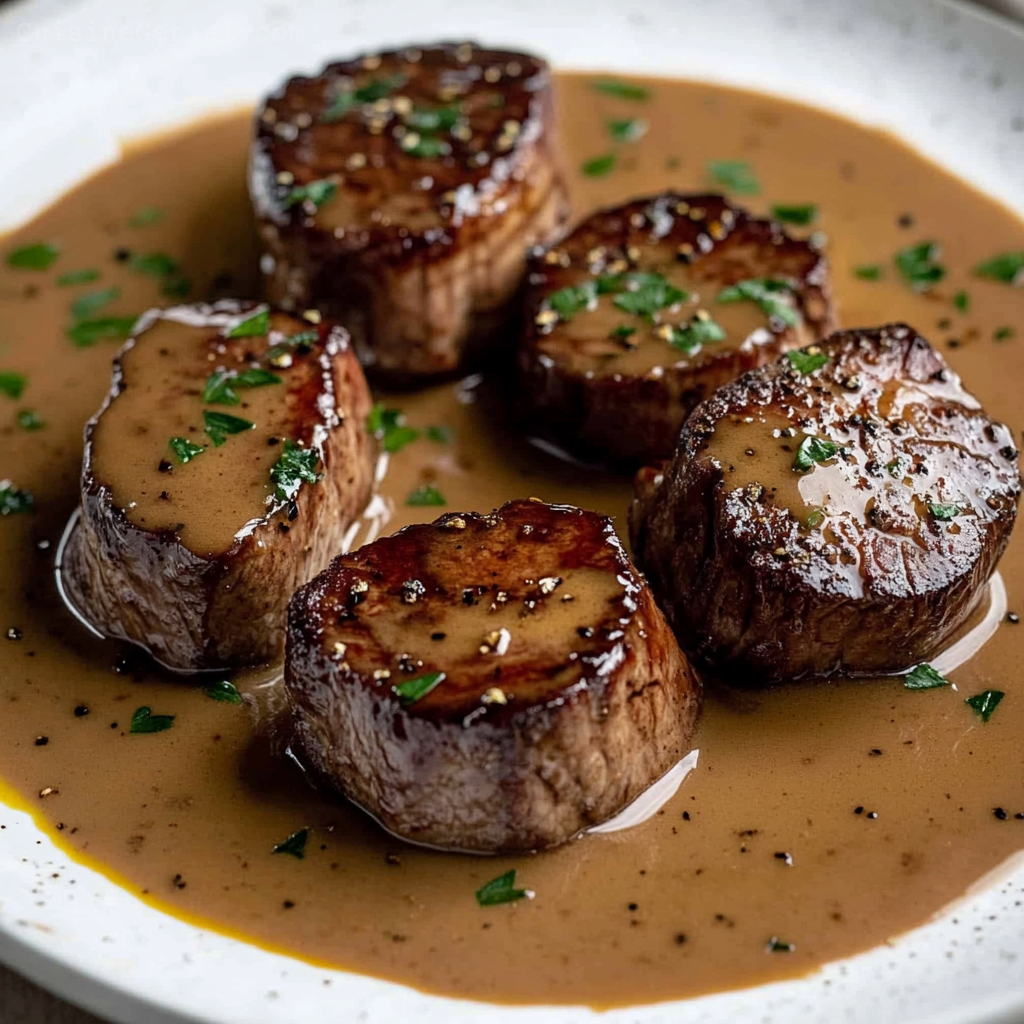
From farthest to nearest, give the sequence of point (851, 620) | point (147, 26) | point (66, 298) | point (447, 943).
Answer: point (147, 26) < point (66, 298) < point (851, 620) < point (447, 943)

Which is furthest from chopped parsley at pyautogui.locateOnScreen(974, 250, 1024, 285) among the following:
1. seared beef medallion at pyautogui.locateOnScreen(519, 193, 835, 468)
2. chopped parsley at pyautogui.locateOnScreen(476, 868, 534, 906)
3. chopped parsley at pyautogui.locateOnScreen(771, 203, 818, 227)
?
chopped parsley at pyautogui.locateOnScreen(476, 868, 534, 906)

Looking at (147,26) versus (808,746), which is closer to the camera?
(808,746)

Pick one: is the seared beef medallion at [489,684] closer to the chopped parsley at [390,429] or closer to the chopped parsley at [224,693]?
the chopped parsley at [224,693]

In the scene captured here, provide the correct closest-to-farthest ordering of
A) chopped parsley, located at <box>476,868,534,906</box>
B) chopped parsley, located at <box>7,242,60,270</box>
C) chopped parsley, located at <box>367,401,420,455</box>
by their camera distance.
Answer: chopped parsley, located at <box>476,868,534,906</box>, chopped parsley, located at <box>367,401,420,455</box>, chopped parsley, located at <box>7,242,60,270</box>

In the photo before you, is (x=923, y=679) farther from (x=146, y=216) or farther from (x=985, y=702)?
(x=146, y=216)

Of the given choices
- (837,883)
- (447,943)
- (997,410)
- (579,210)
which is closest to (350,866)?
(447,943)

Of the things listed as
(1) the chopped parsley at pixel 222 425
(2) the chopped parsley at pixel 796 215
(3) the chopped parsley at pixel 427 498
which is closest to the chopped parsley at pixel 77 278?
(1) the chopped parsley at pixel 222 425

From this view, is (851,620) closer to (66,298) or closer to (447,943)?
(447,943)

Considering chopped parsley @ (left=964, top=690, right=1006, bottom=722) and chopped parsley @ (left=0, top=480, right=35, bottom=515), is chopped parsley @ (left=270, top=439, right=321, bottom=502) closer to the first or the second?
chopped parsley @ (left=0, top=480, right=35, bottom=515)
